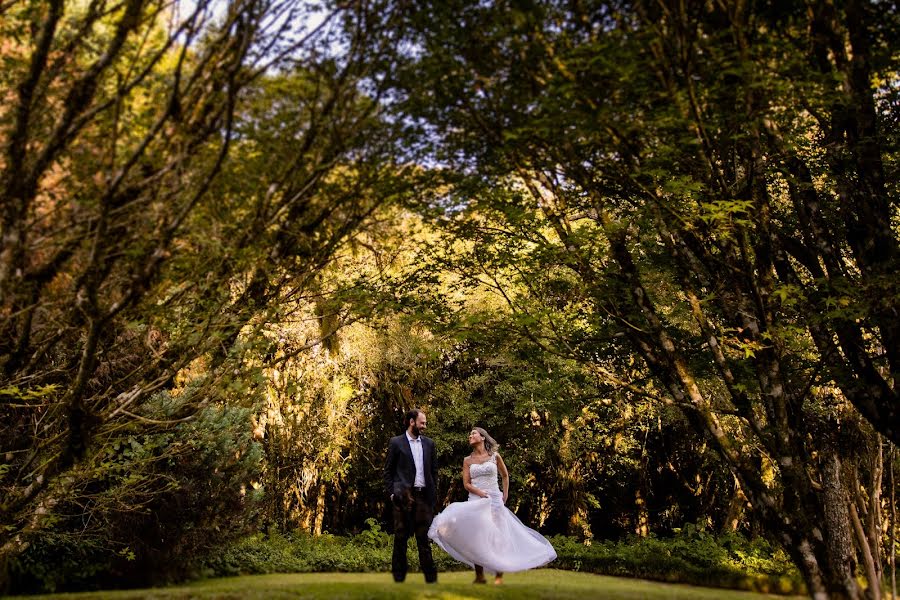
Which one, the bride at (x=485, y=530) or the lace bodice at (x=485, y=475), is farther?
the lace bodice at (x=485, y=475)

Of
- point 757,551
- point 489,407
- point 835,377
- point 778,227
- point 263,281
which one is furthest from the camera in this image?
point 489,407

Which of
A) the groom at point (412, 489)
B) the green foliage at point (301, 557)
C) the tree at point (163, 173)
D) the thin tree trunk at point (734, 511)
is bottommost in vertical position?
the green foliage at point (301, 557)

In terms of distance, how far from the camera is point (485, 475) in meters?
9.44

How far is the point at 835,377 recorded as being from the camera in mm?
7961

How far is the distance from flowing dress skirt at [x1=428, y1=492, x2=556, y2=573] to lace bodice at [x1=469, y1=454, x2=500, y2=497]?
12 centimetres

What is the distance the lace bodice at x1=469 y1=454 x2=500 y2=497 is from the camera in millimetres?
9414

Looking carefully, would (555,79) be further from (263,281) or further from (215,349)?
(215,349)

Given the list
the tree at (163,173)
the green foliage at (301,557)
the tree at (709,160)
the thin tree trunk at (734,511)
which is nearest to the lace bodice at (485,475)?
the tree at (709,160)

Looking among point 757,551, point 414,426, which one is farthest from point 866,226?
point 757,551

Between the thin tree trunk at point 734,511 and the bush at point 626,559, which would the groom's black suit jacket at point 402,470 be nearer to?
the bush at point 626,559

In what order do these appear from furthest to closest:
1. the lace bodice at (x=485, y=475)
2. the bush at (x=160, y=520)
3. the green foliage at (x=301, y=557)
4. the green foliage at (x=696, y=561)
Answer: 1. the green foliage at (x=301, y=557)
2. the green foliage at (x=696, y=561)
3. the bush at (x=160, y=520)
4. the lace bodice at (x=485, y=475)

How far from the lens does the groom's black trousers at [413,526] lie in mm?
8000

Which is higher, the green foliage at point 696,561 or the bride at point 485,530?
the bride at point 485,530

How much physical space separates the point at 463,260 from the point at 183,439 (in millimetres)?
4945
